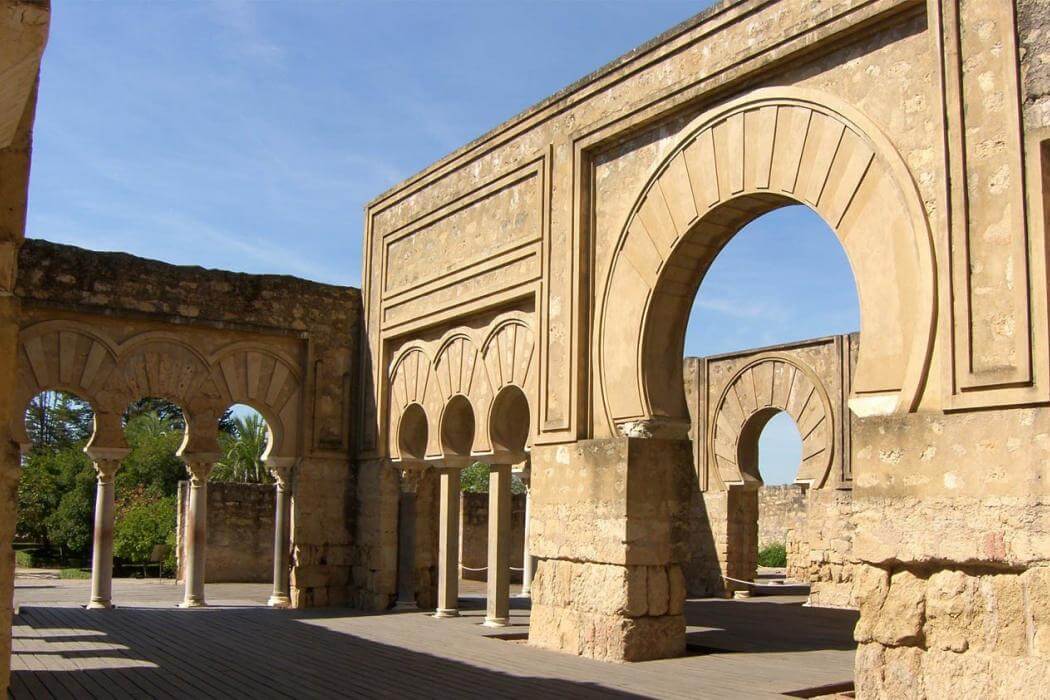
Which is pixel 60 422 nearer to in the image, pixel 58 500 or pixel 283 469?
pixel 58 500

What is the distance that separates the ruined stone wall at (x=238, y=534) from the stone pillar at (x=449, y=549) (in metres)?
6.29

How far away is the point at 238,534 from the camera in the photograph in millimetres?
16906

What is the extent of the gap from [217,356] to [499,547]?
449 cm

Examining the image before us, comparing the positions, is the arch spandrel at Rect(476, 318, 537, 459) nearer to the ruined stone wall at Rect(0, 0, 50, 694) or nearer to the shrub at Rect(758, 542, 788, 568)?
the ruined stone wall at Rect(0, 0, 50, 694)

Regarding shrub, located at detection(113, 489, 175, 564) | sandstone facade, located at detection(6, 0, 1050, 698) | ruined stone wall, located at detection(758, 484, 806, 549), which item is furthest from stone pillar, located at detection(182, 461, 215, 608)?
ruined stone wall, located at detection(758, 484, 806, 549)

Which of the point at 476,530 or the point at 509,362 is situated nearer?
the point at 509,362

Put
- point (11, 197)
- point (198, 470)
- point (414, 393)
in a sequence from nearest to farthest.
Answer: point (11, 197) < point (414, 393) < point (198, 470)

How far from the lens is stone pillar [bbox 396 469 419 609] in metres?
12.5

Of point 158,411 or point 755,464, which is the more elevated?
point 158,411

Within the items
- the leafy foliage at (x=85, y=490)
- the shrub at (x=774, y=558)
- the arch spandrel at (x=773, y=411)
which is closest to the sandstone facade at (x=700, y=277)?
the arch spandrel at (x=773, y=411)

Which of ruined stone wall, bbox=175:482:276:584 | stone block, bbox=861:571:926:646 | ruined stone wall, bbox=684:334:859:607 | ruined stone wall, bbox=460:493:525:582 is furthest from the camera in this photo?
ruined stone wall, bbox=460:493:525:582

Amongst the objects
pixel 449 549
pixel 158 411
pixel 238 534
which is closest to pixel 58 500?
pixel 158 411

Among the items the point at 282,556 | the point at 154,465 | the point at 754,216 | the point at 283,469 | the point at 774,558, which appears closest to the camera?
the point at 754,216

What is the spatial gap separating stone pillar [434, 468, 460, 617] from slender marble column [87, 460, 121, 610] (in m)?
3.82
